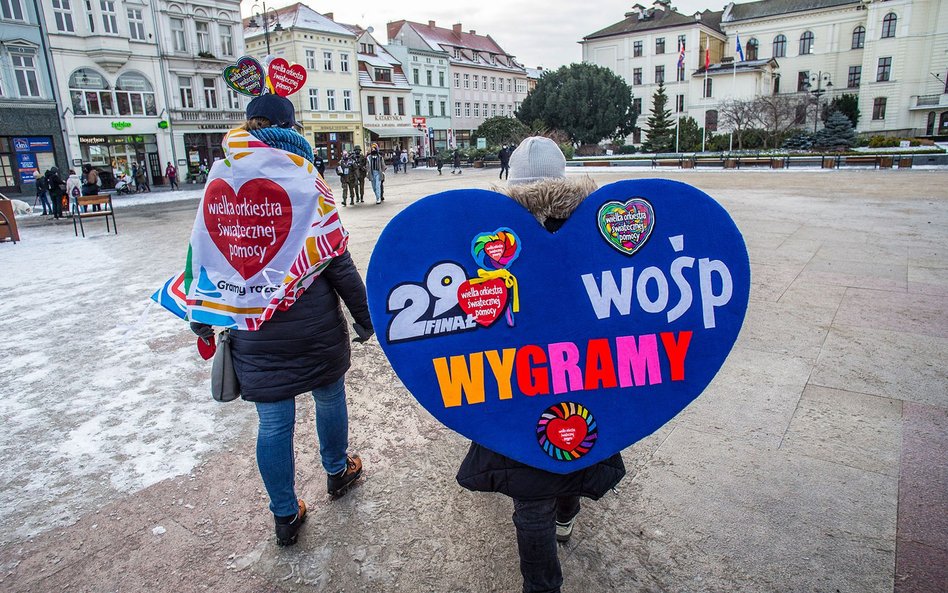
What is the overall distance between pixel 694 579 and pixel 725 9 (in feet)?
234

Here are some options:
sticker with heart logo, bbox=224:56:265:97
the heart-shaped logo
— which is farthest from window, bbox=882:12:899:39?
sticker with heart logo, bbox=224:56:265:97

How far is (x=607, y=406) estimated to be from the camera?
1920mm

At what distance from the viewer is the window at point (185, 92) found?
110 ft

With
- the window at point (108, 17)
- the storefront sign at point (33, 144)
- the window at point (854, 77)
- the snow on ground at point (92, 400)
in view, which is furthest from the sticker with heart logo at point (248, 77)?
the window at point (854, 77)

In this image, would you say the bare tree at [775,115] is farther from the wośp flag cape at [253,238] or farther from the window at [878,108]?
the wośp flag cape at [253,238]

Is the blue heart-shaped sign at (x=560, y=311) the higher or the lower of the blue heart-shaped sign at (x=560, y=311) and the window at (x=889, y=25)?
the lower

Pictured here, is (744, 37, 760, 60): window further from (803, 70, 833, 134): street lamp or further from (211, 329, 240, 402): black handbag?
(211, 329, 240, 402): black handbag

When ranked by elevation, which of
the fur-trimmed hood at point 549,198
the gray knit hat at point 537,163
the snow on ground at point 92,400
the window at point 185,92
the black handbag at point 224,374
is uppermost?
the window at point 185,92

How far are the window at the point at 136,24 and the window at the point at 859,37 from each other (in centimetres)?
5883

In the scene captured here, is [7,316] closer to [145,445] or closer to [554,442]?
[145,445]

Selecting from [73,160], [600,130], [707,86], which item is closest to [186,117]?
A: [73,160]

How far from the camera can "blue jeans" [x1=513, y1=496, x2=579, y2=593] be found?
192cm

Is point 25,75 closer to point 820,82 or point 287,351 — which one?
point 287,351

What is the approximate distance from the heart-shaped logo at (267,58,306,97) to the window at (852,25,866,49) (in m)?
64.0
